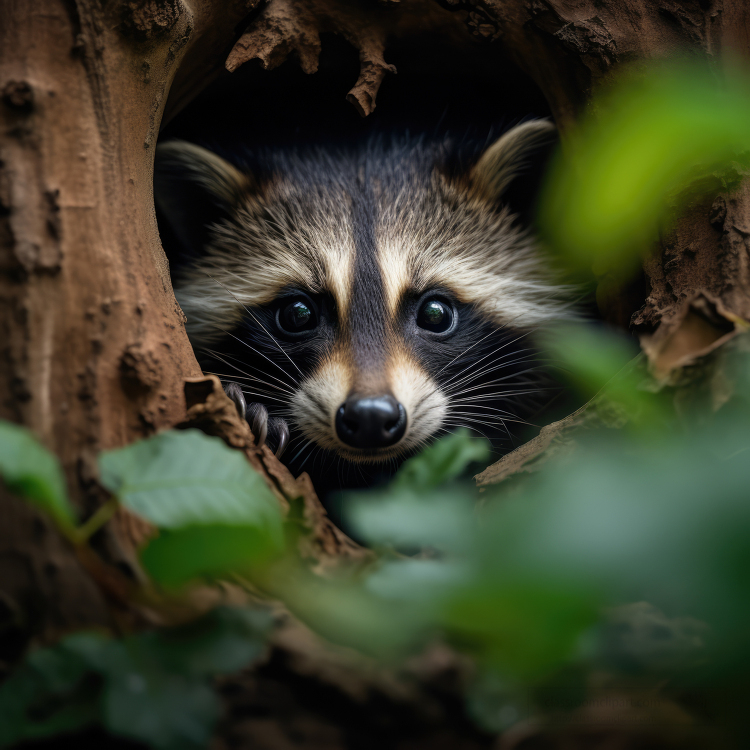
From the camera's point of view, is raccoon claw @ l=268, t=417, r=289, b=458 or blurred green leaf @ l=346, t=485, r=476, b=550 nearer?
blurred green leaf @ l=346, t=485, r=476, b=550

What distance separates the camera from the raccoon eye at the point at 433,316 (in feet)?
9.42

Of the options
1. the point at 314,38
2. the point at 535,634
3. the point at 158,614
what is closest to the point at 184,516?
the point at 158,614

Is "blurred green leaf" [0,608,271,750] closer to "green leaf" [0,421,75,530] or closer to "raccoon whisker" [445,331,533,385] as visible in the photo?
"green leaf" [0,421,75,530]

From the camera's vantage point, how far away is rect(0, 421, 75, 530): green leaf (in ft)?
3.02

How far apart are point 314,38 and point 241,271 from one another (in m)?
1.11

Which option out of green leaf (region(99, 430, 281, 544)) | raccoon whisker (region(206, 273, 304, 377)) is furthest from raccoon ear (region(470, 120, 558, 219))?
green leaf (region(99, 430, 281, 544))

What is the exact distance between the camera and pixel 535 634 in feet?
2.56

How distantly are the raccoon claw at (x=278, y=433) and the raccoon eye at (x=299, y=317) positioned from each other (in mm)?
450

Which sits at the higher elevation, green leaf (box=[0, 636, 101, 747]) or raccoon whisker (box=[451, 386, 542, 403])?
raccoon whisker (box=[451, 386, 542, 403])

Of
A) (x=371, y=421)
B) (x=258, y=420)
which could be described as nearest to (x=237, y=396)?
(x=258, y=420)

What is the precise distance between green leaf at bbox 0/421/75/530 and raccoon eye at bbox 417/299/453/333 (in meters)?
2.04

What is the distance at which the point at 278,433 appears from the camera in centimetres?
258

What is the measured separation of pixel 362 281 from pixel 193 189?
104 centimetres

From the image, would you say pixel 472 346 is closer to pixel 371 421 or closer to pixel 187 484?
pixel 371 421
